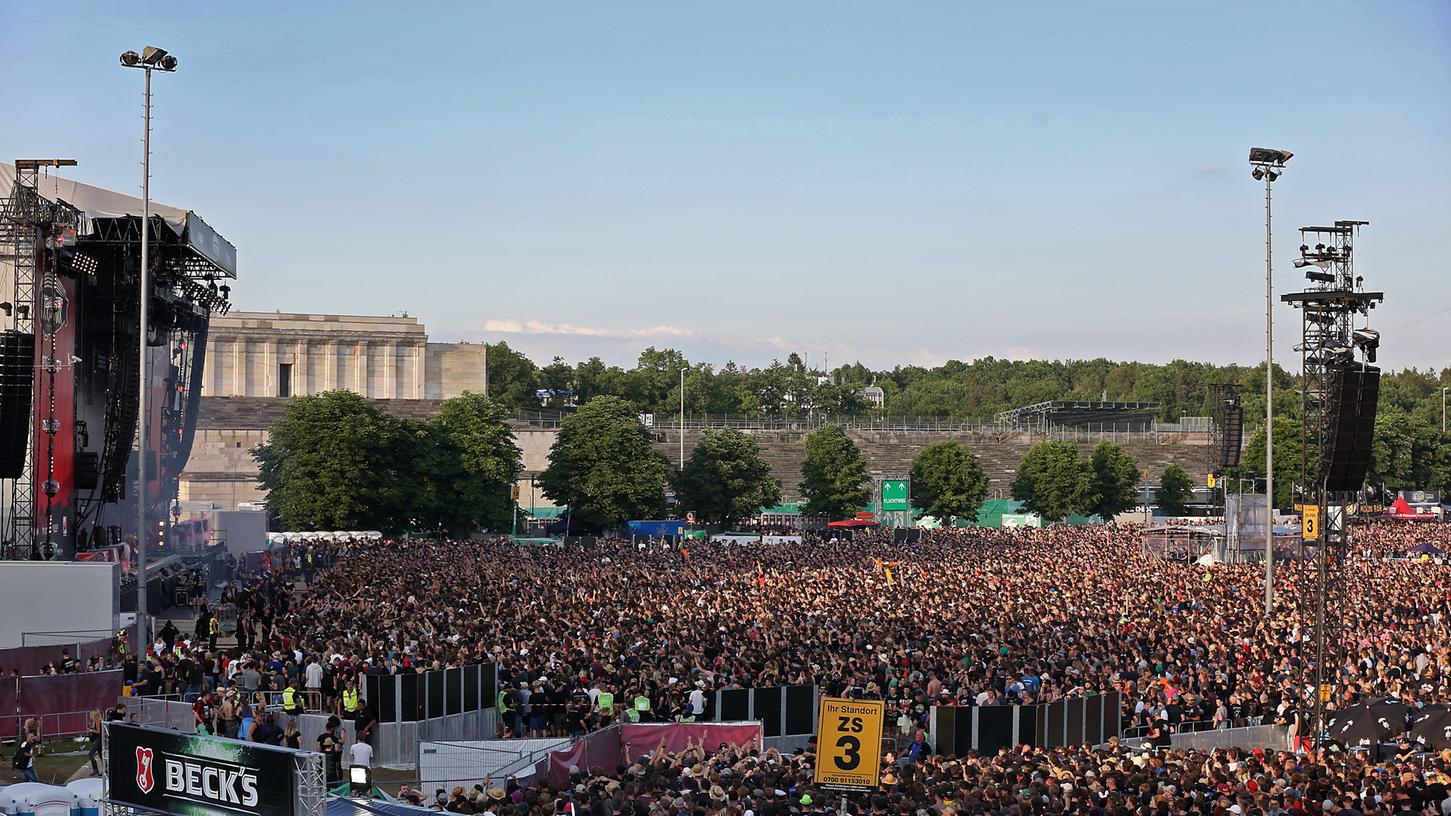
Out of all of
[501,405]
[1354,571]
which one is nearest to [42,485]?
[1354,571]

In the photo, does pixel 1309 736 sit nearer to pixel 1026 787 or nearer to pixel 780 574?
pixel 1026 787

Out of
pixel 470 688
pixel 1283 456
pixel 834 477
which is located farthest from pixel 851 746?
pixel 1283 456

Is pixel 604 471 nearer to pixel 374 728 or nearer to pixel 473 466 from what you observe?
pixel 473 466

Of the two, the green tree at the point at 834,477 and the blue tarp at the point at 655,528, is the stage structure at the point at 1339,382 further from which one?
the green tree at the point at 834,477

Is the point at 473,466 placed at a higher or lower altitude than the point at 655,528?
higher

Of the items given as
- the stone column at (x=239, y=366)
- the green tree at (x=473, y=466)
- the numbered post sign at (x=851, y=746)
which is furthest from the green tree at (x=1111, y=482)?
the numbered post sign at (x=851, y=746)

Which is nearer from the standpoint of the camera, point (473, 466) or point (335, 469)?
point (335, 469)
